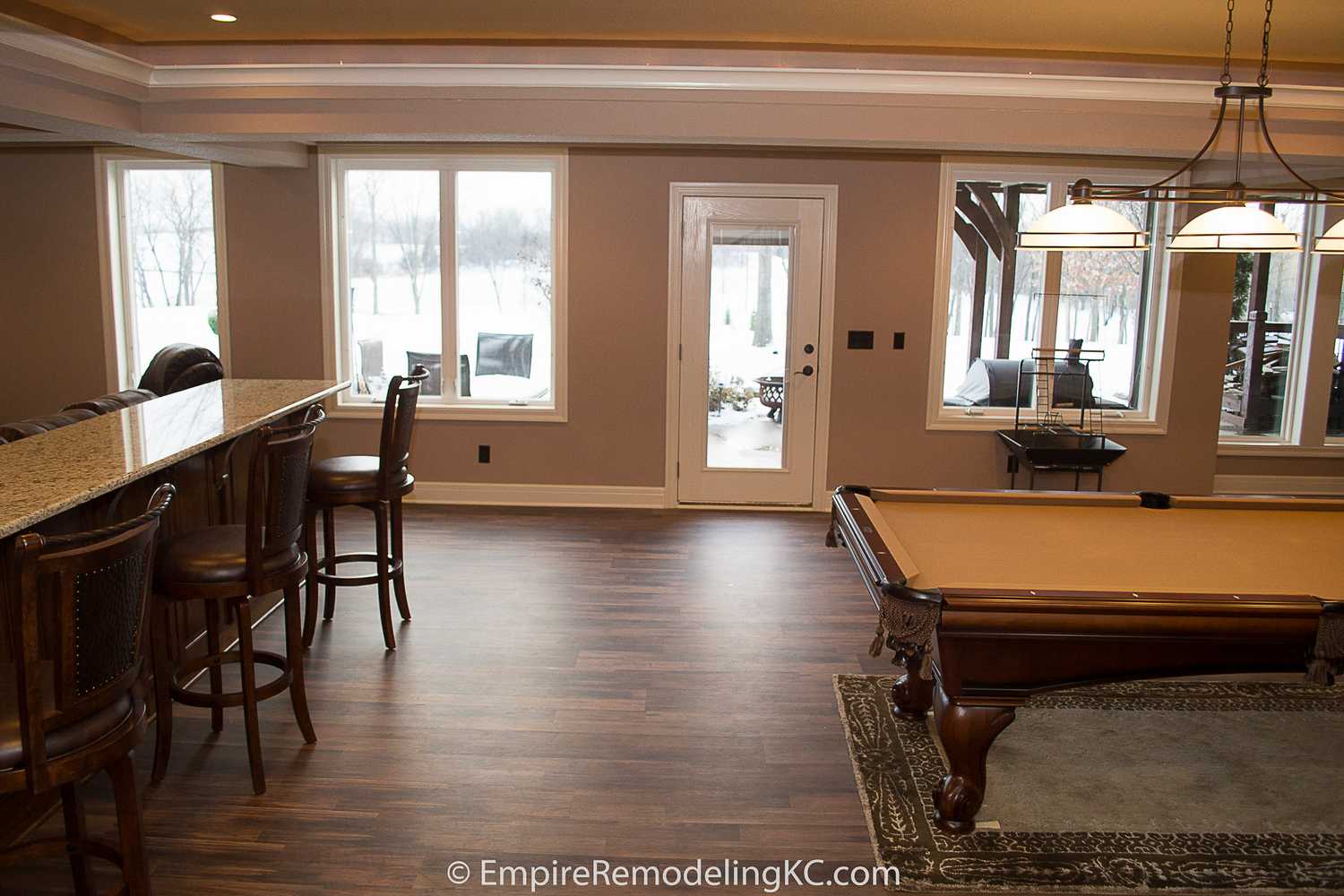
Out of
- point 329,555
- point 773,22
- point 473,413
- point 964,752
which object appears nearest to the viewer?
point 964,752

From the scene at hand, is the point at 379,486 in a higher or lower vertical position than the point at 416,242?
lower

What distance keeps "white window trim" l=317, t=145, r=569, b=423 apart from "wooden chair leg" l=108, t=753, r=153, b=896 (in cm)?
477

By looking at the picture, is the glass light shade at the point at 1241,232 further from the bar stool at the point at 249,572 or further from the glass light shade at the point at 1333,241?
the bar stool at the point at 249,572

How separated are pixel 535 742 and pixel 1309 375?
6934 millimetres

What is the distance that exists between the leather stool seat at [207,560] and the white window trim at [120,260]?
4.18 meters

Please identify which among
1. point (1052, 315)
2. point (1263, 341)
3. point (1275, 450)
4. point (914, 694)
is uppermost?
point (1052, 315)

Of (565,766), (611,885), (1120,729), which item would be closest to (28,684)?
(611,885)

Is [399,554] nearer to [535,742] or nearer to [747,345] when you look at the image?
[535,742]

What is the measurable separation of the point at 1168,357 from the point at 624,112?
4.05m

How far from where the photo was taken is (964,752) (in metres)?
3.07

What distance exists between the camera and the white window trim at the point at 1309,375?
7766 mm

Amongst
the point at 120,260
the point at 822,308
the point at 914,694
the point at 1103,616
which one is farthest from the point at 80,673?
the point at 120,260

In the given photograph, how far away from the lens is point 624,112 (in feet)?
17.6

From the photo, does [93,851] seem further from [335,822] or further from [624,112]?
[624,112]
